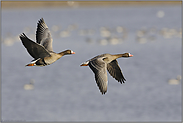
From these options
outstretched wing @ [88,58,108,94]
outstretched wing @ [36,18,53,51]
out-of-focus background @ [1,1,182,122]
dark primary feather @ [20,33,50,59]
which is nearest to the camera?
outstretched wing @ [88,58,108,94]

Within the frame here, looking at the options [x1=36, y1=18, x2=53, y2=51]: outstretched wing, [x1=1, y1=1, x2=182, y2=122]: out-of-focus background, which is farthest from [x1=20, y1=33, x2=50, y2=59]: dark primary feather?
[x1=1, y1=1, x2=182, y2=122]: out-of-focus background

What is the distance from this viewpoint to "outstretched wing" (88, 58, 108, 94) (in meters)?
8.70

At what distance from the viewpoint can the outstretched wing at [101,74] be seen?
8695mm

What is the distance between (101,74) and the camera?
8.79 m

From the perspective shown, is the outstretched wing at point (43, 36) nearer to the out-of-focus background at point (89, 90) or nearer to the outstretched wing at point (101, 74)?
the outstretched wing at point (101, 74)

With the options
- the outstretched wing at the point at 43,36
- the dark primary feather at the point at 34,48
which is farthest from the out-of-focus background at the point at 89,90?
the dark primary feather at the point at 34,48

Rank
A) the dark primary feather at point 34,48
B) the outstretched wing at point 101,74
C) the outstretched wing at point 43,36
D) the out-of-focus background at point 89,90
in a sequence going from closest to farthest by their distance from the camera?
the outstretched wing at point 101,74
the dark primary feather at point 34,48
the outstretched wing at point 43,36
the out-of-focus background at point 89,90

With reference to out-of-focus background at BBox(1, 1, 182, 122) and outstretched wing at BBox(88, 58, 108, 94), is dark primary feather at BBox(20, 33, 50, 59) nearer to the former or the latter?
outstretched wing at BBox(88, 58, 108, 94)

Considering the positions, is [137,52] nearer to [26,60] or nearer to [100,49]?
[100,49]

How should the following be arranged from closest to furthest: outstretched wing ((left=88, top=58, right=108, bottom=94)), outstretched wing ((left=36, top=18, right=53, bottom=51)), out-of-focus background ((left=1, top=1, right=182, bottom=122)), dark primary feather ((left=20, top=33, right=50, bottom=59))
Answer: outstretched wing ((left=88, top=58, right=108, bottom=94))
dark primary feather ((left=20, top=33, right=50, bottom=59))
outstretched wing ((left=36, top=18, right=53, bottom=51))
out-of-focus background ((left=1, top=1, right=182, bottom=122))

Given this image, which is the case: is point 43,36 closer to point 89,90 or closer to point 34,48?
point 34,48

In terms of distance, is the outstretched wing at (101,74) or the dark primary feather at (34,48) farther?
the dark primary feather at (34,48)

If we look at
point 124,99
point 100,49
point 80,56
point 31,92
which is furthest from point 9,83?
point 100,49

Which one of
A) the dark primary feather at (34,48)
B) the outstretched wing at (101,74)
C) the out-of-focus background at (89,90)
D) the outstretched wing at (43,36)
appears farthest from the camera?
the out-of-focus background at (89,90)
